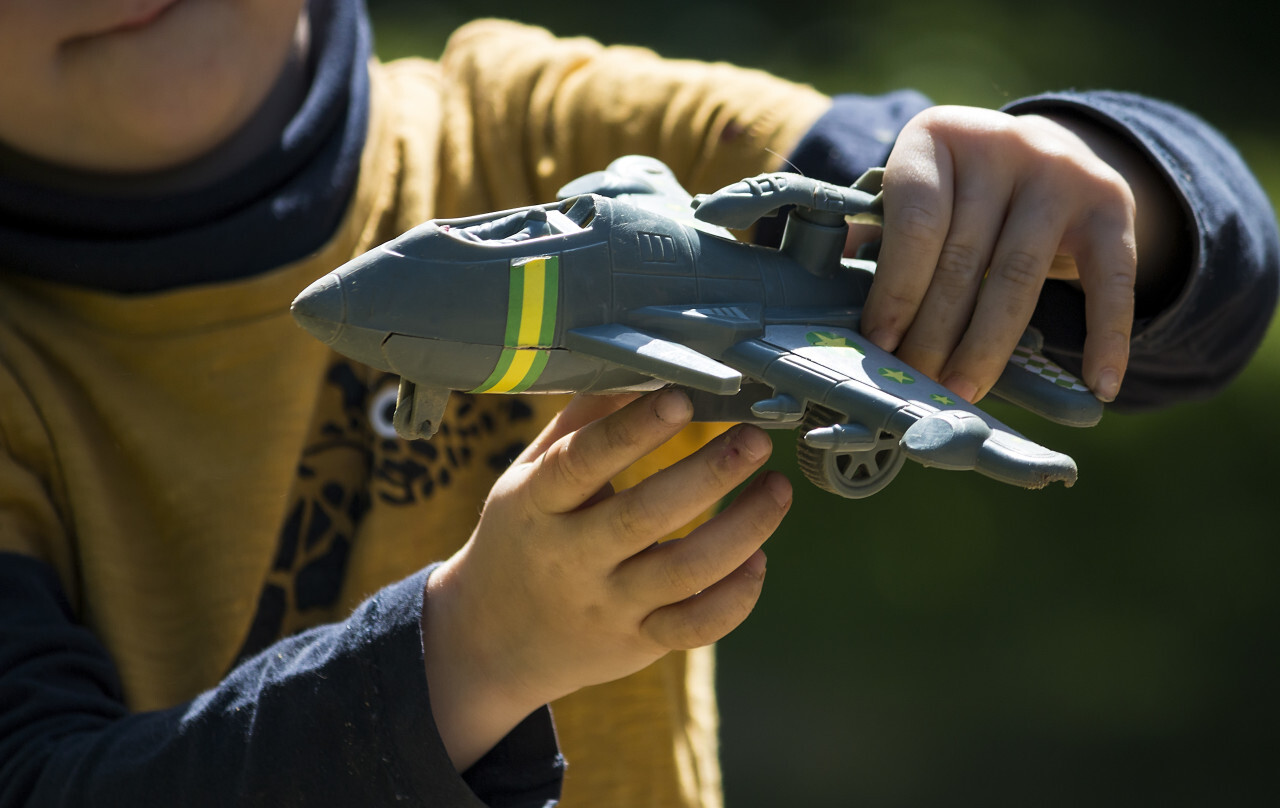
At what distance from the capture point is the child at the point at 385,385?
0.61 m

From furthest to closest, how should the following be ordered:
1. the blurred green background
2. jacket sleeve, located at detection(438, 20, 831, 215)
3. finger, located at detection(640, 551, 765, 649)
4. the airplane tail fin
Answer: the blurred green background
jacket sleeve, located at detection(438, 20, 831, 215)
finger, located at detection(640, 551, 765, 649)
the airplane tail fin

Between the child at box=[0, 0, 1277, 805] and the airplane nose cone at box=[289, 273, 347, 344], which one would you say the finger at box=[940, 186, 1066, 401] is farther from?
the airplane nose cone at box=[289, 273, 347, 344]

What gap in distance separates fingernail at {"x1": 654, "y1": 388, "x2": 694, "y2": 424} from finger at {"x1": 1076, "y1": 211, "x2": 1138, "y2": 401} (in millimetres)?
239

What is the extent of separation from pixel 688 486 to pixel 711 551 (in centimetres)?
4

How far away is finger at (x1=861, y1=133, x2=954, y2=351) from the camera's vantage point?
612mm

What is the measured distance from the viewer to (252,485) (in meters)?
0.83

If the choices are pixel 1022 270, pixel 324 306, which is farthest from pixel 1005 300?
pixel 324 306

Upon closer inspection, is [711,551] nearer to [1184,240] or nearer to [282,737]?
[282,737]

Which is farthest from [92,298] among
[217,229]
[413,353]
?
[413,353]

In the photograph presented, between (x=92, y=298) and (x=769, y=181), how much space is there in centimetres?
50

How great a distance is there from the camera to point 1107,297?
64 centimetres

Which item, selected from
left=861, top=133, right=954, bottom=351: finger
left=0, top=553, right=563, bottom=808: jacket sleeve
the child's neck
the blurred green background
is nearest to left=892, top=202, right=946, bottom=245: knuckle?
left=861, top=133, right=954, bottom=351: finger

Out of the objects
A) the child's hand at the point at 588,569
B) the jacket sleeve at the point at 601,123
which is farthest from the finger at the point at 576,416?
the jacket sleeve at the point at 601,123

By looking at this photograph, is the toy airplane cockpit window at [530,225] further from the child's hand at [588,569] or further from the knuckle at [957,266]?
the knuckle at [957,266]
